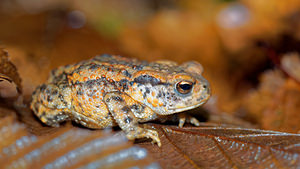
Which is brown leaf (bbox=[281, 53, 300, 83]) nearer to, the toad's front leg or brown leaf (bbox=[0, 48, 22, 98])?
the toad's front leg

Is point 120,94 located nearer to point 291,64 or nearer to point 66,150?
point 66,150

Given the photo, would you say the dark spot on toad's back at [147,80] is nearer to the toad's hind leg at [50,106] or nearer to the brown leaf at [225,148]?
the brown leaf at [225,148]

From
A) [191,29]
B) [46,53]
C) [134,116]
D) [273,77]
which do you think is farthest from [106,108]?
[191,29]

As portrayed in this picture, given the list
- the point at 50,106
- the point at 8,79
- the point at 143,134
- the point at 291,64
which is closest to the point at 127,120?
the point at 143,134

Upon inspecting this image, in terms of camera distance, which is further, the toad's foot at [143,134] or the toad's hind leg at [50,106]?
the toad's hind leg at [50,106]

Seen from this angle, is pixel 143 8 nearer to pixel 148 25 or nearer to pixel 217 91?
pixel 148 25

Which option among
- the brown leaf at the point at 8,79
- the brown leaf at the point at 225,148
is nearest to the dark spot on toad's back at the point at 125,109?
the brown leaf at the point at 225,148

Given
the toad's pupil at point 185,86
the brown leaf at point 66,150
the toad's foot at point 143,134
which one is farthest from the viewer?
the toad's pupil at point 185,86
